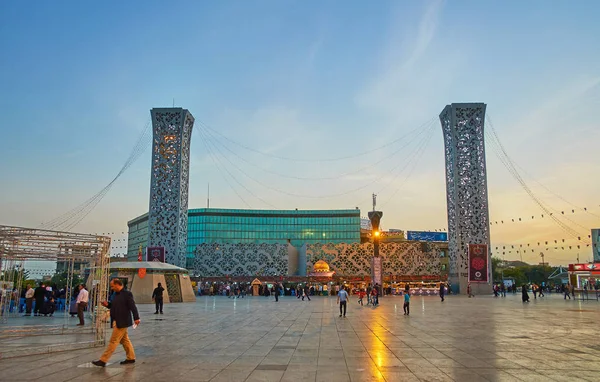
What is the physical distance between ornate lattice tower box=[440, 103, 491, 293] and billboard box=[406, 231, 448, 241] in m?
52.7

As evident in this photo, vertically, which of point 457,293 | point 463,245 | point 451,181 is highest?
point 451,181

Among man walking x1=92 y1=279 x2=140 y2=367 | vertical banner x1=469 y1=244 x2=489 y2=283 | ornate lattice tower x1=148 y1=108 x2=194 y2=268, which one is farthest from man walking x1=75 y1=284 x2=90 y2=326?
vertical banner x1=469 y1=244 x2=489 y2=283

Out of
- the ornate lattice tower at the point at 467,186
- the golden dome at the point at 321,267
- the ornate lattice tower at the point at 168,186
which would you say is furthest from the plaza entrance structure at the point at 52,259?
the golden dome at the point at 321,267

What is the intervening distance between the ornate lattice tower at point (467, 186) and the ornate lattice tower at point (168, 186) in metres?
31.3

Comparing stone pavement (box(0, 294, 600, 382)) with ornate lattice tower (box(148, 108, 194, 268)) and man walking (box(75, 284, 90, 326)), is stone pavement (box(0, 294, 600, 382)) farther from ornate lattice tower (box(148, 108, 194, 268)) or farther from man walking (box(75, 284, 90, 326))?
ornate lattice tower (box(148, 108, 194, 268))

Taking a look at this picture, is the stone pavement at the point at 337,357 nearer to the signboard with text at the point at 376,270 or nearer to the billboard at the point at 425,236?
the signboard with text at the point at 376,270

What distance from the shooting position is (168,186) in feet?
180

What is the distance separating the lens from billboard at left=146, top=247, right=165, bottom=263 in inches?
2085

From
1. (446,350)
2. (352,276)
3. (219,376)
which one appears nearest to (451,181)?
(352,276)

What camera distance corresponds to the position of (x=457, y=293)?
57.9 meters

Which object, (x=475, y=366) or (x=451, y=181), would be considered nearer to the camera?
(x=475, y=366)

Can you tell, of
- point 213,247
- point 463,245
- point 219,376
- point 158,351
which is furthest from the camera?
point 213,247

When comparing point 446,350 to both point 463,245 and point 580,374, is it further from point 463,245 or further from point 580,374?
point 463,245

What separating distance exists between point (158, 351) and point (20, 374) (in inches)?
136
